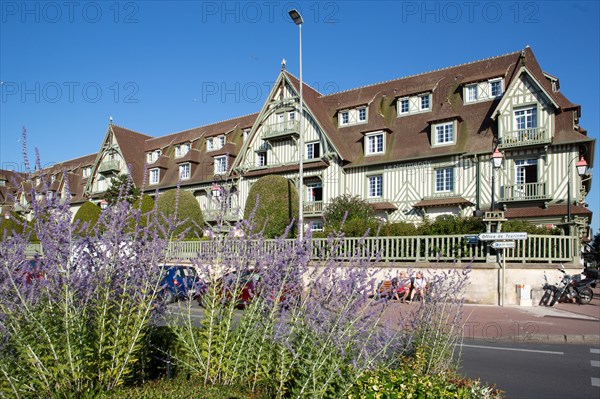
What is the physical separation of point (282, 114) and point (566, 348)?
2519 centimetres

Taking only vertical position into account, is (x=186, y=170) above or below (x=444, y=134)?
below

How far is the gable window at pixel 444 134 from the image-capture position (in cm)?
2687

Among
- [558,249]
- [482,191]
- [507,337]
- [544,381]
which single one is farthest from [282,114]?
[544,381]

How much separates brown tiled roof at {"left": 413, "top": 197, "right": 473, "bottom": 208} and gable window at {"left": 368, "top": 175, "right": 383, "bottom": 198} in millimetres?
2965

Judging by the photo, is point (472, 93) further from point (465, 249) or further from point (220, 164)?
point (220, 164)

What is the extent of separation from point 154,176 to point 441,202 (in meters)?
25.8

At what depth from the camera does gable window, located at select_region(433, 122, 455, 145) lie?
1058 inches

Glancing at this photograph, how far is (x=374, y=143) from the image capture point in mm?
29766

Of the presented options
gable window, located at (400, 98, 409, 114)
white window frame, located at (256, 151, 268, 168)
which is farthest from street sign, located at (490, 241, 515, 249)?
white window frame, located at (256, 151, 268, 168)

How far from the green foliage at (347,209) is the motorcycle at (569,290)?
10.1m

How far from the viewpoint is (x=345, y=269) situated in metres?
4.54

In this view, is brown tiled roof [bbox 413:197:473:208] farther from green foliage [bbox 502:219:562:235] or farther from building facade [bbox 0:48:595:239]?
green foliage [bbox 502:219:562:235]

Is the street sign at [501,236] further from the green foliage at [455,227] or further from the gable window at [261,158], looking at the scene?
the gable window at [261,158]

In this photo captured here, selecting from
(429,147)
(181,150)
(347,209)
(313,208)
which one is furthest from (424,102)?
(181,150)
